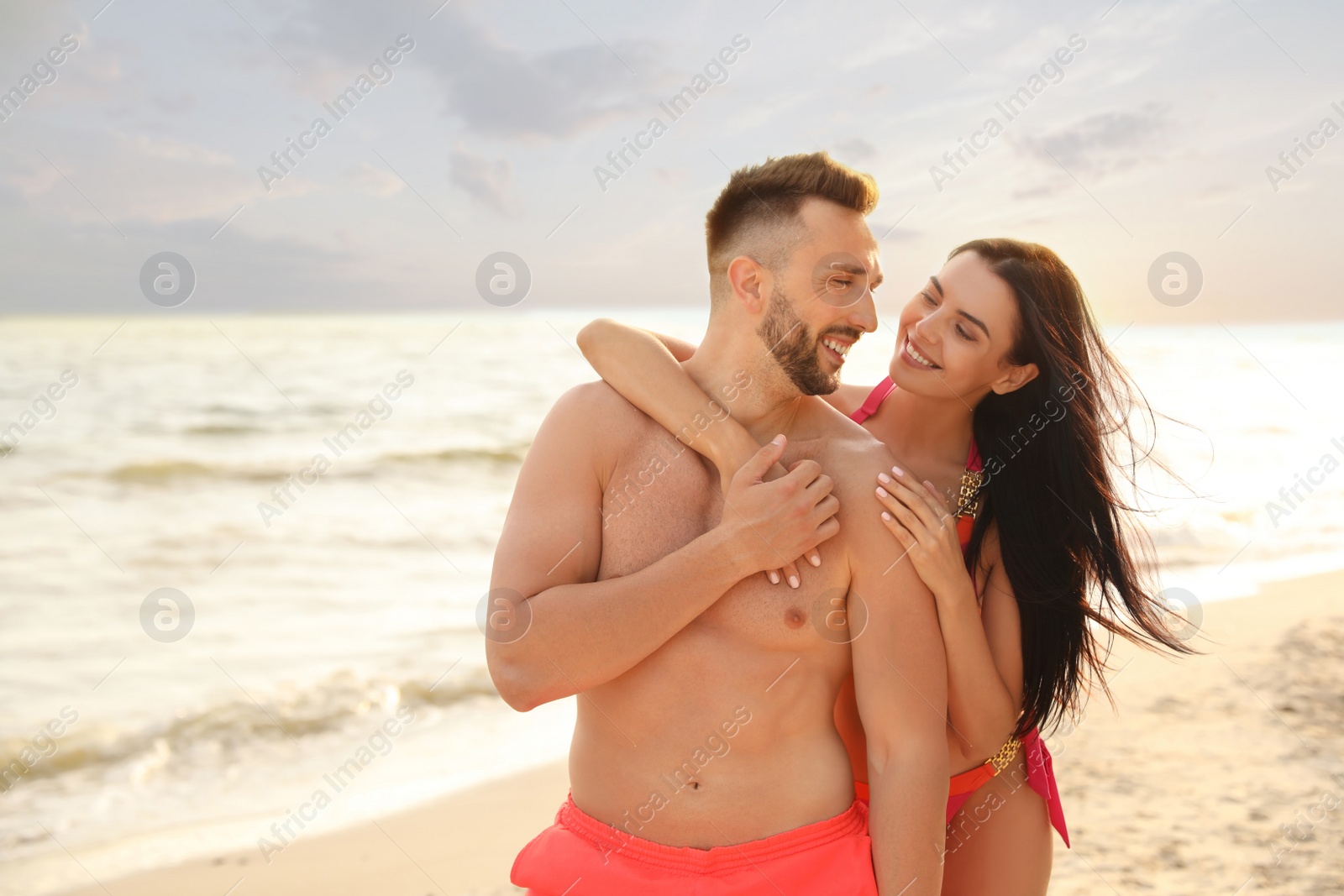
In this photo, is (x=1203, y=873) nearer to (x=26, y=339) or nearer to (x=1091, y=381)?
Answer: (x=1091, y=381)

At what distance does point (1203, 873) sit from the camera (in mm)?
4523

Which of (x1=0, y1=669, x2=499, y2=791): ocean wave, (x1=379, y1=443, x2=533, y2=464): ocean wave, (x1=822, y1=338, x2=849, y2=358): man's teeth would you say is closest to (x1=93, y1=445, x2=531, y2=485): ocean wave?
(x1=379, y1=443, x2=533, y2=464): ocean wave

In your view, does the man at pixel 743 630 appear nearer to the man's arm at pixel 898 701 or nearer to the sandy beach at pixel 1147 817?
the man's arm at pixel 898 701

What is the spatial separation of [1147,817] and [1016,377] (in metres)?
3.16

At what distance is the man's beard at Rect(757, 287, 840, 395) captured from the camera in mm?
2520

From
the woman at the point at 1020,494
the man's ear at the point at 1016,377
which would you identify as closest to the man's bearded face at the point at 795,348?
the woman at the point at 1020,494

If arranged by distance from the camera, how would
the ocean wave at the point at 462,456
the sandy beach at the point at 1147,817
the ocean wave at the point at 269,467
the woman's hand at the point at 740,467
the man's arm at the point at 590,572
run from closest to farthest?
the man's arm at the point at 590,572, the woman's hand at the point at 740,467, the sandy beach at the point at 1147,817, the ocean wave at the point at 269,467, the ocean wave at the point at 462,456

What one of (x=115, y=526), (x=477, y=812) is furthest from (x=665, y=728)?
(x=115, y=526)

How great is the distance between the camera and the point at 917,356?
320 centimetres

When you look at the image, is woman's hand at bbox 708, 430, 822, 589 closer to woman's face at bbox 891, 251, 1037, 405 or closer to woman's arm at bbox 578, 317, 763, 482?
woman's arm at bbox 578, 317, 763, 482

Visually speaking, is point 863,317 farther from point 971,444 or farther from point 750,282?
point 971,444

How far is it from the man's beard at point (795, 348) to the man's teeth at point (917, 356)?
726mm

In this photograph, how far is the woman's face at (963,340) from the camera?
10.3 feet

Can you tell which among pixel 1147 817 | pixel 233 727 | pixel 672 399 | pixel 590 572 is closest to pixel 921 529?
pixel 672 399
